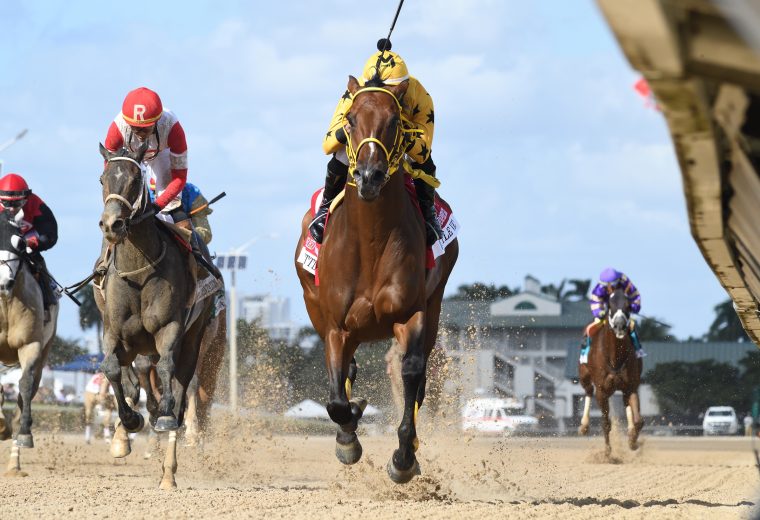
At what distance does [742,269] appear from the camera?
623 centimetres

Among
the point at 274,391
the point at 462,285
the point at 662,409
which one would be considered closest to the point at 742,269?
the point at 274,391

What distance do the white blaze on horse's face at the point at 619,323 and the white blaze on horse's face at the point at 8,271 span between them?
350 inches

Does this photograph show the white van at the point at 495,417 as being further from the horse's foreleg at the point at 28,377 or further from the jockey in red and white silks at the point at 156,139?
the horse's foreleg at the point at 28,377

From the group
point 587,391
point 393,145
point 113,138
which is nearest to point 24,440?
point 113,138

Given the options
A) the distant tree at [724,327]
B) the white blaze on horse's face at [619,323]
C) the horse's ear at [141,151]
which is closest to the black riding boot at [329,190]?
the horse's ear at [141,151]

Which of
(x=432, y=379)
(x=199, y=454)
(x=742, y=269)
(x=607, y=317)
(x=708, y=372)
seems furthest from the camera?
(x=708, y=372)

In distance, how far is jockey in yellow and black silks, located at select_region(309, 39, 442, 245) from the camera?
936cm

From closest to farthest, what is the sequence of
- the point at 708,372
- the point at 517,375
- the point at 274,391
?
the point at 274,391 → the point at 708,372 → the point at 517,375

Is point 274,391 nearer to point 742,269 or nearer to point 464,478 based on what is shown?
point 464,478

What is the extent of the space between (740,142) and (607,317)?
1480cm

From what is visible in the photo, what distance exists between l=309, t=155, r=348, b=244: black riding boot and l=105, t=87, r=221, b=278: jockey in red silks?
1740mm

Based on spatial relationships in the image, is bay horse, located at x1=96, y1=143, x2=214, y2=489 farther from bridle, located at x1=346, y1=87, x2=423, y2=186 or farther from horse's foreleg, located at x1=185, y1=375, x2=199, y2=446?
horse's foreleg, located at x1=185, y1=375, x2=199, y2=446

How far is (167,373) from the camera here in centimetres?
1046

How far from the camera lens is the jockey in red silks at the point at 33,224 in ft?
44.0
